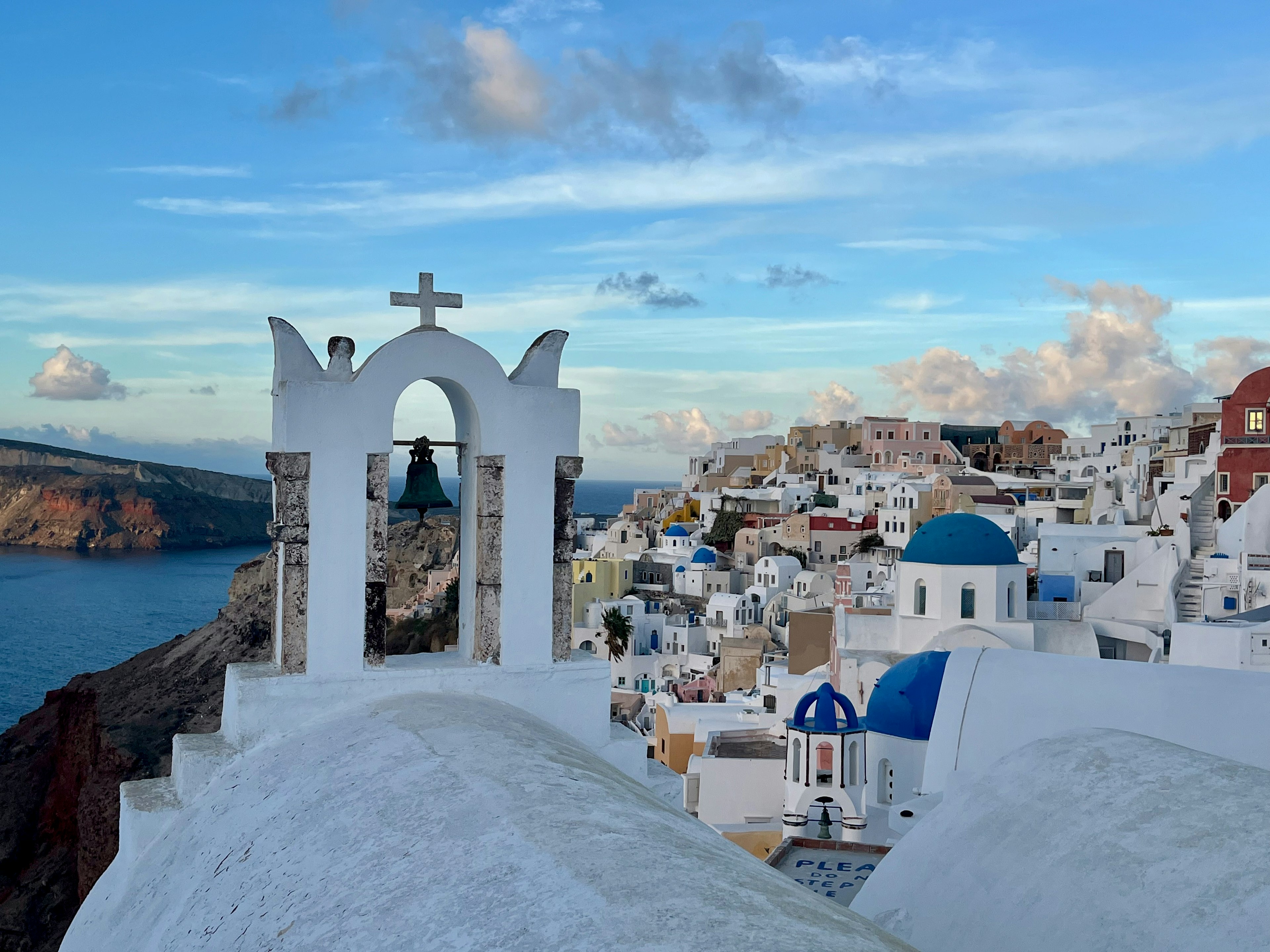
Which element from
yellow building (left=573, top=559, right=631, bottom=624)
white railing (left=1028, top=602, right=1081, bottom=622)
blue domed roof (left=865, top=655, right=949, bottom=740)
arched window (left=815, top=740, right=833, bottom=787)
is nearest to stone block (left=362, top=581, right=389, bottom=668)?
arched window (left=815, top=740, right=833, bottom=787)

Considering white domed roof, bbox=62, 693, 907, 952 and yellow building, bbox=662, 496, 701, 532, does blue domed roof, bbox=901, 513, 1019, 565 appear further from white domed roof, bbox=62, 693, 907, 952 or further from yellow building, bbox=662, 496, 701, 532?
yellow building, bbox=662, 496, 701, 532

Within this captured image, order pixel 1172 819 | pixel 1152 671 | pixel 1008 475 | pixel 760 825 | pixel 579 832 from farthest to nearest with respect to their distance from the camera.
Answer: pixel 1008 475
pixel 760 825
pixel 1152 671
pixel 1172 819
pixel 579 832

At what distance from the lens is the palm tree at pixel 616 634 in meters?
34.3

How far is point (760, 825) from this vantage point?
54.3 feet

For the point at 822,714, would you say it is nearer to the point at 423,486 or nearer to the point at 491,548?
the point at 423,486

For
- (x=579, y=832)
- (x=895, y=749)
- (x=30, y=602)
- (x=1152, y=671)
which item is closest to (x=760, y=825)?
(x=895, y=749)

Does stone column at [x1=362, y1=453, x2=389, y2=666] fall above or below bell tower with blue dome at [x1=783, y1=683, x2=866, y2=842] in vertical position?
above

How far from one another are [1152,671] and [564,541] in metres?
3.78

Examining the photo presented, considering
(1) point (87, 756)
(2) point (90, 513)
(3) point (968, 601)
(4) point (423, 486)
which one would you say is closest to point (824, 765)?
(3) point (968, 601)

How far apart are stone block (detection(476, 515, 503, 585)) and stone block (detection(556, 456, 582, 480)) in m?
0.34

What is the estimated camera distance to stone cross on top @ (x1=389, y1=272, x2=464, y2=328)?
4570 millimetres

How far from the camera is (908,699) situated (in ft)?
49.6

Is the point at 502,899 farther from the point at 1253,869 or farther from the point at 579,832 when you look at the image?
the point at 1253,869

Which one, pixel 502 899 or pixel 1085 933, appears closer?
pixel 502 899
